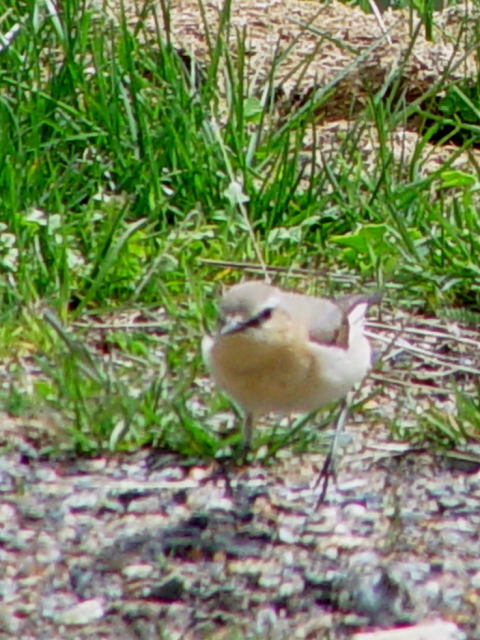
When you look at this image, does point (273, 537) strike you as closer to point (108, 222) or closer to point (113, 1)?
point (108, 222)

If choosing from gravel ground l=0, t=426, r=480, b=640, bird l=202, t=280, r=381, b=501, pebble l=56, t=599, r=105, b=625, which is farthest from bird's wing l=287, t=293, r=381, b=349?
pebble l=56, t=599, r=105, b=625

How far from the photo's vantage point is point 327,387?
4426 mm

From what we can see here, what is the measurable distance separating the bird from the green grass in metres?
0.47

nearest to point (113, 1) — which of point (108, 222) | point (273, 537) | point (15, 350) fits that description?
point (108, 222)

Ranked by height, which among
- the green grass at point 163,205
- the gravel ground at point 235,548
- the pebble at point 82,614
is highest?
the green grass at point 163,205

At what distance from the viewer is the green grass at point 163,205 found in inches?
208

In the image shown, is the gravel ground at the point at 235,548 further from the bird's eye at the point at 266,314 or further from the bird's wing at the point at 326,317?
the bird's eye at the point at 266,314

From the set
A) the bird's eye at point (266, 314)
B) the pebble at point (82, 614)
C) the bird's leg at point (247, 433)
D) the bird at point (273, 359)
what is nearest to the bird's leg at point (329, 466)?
the bird at point (273, 359)

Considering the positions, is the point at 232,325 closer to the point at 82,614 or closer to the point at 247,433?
the point at 247,433

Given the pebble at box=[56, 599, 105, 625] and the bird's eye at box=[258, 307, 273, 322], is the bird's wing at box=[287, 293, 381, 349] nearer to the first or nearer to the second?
the bird's eye at box=[258, 307, 273, 322]

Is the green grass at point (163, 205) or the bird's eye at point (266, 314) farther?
the green grass at point (163, 205)

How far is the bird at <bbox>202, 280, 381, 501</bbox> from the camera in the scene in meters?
4.34

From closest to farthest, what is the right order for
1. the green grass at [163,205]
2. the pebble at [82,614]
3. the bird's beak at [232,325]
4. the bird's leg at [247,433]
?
the pebble at [82,614] → the bird's beak at [232,325] → the bird's leg at [247,433] → the green grass at [163,205]

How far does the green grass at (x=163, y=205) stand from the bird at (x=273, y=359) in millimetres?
470
